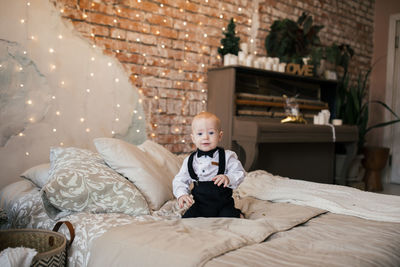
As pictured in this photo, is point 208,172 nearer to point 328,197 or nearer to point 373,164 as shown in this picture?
point 328,197

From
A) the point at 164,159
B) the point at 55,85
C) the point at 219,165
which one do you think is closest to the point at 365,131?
the point at 164,159

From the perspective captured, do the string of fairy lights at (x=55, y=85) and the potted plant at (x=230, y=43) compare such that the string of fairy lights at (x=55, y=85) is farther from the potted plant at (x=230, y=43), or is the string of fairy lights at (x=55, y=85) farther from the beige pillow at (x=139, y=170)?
the potted plant at (x=230, y=43)

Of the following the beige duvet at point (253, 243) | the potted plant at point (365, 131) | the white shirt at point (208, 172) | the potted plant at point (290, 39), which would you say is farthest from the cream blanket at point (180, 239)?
the potted plant at point (365, 131)

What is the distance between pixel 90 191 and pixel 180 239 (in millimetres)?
616

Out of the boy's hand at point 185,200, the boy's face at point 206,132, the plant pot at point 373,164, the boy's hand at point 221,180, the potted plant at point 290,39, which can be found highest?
the potted plant at point 290,39

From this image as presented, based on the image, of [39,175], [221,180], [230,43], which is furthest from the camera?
[230,43]

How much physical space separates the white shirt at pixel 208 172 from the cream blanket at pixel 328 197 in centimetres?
37

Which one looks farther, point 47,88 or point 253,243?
point 47,88

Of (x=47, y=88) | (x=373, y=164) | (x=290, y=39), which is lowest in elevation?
(x=373, y=164)

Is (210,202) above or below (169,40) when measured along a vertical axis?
below

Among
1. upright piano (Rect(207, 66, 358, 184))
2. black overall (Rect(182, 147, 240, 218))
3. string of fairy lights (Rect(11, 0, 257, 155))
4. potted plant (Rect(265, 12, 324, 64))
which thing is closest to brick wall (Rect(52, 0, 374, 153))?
string of fairy lights (Rect(11, 0, 257, 155))

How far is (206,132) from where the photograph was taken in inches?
69.8

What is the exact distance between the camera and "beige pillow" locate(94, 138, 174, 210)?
6.25 ft

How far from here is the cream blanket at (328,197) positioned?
5.76 feet
